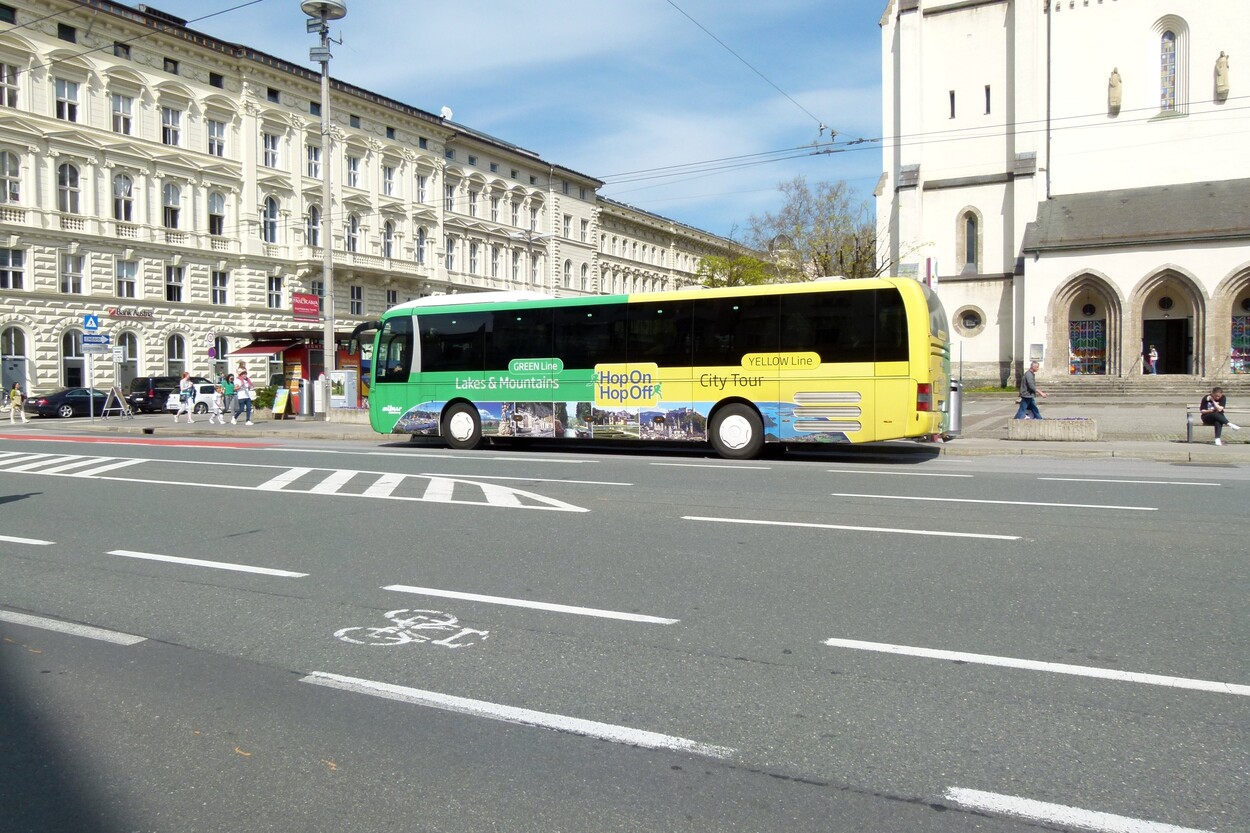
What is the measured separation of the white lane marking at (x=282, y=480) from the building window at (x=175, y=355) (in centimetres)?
3673

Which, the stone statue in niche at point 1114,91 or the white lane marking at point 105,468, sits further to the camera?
the stone statue in niche at point 1114,91

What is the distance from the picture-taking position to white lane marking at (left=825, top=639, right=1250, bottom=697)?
4301mm

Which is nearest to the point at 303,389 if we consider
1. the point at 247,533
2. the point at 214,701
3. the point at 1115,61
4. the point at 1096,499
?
the point at 247,533

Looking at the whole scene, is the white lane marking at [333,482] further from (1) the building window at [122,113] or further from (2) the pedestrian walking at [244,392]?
(1) the building window at [122,113]

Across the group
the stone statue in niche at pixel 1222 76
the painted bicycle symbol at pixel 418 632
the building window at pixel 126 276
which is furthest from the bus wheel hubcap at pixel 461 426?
the stone statue in niche at pixel 1222 76

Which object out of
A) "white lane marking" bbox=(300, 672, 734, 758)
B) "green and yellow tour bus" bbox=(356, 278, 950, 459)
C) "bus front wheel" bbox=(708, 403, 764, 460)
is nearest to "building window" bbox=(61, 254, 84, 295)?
"green and yellow tour bus" bbox=(356, 278, 950, 459)

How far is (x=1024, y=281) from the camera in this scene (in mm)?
41906

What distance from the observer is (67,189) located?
42.4m

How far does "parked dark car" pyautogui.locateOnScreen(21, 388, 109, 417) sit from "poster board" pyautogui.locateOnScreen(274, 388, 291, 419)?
10977 mm

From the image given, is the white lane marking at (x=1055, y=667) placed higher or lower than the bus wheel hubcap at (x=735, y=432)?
lower

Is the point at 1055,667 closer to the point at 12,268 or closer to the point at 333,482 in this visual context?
the point at 333,482

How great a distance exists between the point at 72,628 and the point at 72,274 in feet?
143

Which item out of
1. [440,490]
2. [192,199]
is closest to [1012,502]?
[440,490]

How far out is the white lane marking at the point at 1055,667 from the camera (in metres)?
4.30
